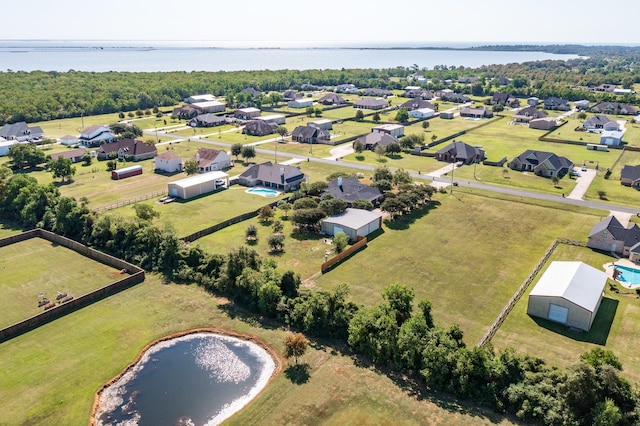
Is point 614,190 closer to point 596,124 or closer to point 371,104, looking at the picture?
point 596,124

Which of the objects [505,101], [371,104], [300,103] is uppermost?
[300,103]

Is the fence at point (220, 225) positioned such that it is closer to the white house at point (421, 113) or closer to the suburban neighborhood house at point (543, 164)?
A: the suburban neighborhood house at point (543, 164)

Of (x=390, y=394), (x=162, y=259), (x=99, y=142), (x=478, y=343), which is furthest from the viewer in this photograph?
(x=99, y=142)

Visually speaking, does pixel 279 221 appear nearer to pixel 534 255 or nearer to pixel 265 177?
pixel 265 177

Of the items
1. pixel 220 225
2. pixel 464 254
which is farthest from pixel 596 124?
pixel 220 225

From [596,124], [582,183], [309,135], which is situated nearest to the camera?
[582,183]

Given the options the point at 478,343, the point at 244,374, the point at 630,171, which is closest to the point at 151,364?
the point at 244,374

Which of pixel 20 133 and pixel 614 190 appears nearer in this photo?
pixel 614 190
